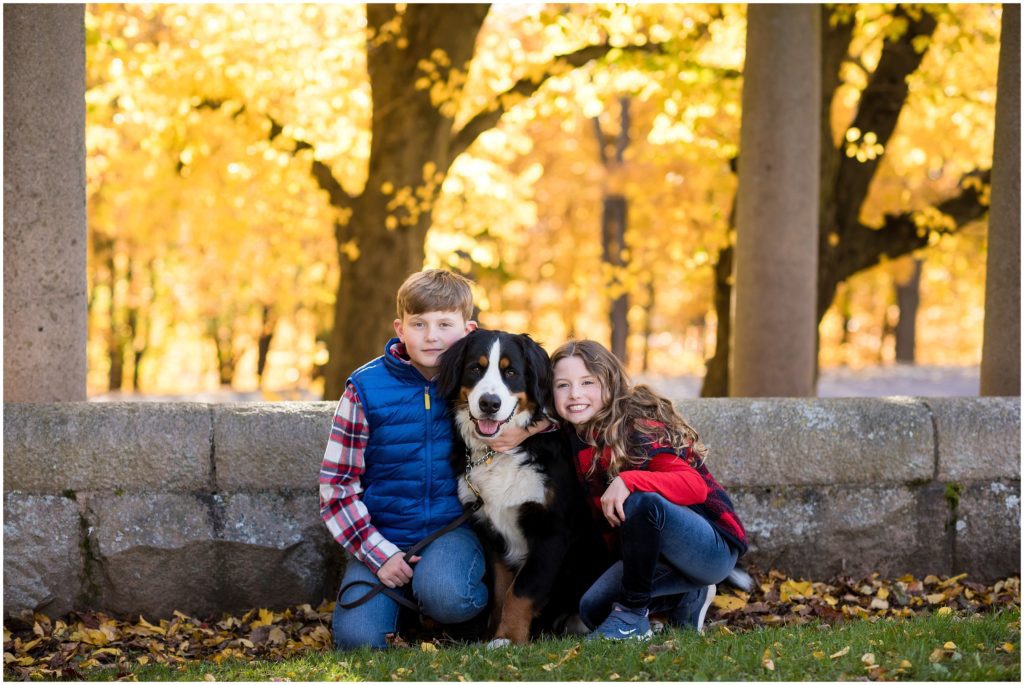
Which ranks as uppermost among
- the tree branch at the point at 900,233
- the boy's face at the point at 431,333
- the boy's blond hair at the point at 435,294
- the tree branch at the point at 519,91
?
the tree branch at the point at 519,91

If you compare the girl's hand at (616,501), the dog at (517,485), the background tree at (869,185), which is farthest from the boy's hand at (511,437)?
the background tree at (869,185)

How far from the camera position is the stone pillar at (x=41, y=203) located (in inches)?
212

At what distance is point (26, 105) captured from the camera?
5.41 metres

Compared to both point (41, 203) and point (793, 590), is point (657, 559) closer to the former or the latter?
point (793, 590)

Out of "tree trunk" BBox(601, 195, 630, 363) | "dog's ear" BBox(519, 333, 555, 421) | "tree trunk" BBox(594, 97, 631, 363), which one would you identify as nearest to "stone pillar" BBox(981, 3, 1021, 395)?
"dog's ear" BBox(519, 333, 555, 421)

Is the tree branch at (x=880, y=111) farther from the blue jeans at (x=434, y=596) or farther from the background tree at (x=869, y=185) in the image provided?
the blue jeans at (x=434, y=596)

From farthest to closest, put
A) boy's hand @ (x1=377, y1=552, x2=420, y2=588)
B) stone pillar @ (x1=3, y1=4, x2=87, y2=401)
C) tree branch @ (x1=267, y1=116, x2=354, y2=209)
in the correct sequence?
tree branch @ (x1=267, y1=116, x2=354, y2=209) → stone pillar @ (x1=3, y1=4, x2=87, y2=401) → boy's hand @ (x1=377, y1=552, x2=420, y2=588)

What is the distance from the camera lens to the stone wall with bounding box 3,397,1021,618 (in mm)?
5062

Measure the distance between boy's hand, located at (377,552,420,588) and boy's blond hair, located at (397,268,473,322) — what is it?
110 centimetres

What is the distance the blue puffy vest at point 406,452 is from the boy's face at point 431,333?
0.10 m

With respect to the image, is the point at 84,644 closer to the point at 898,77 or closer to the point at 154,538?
the point at 154,538

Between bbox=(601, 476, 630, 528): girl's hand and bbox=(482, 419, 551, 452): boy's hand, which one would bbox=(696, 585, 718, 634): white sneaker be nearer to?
bbox=(601, 476, 630, 528): girl's hand

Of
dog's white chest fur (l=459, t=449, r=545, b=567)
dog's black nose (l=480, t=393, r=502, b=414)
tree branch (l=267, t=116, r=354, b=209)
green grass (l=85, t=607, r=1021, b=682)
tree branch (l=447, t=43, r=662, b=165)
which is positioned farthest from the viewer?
tree branch (l=267, t=116, r=354, b=209)

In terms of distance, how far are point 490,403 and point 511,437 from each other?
0.33m
